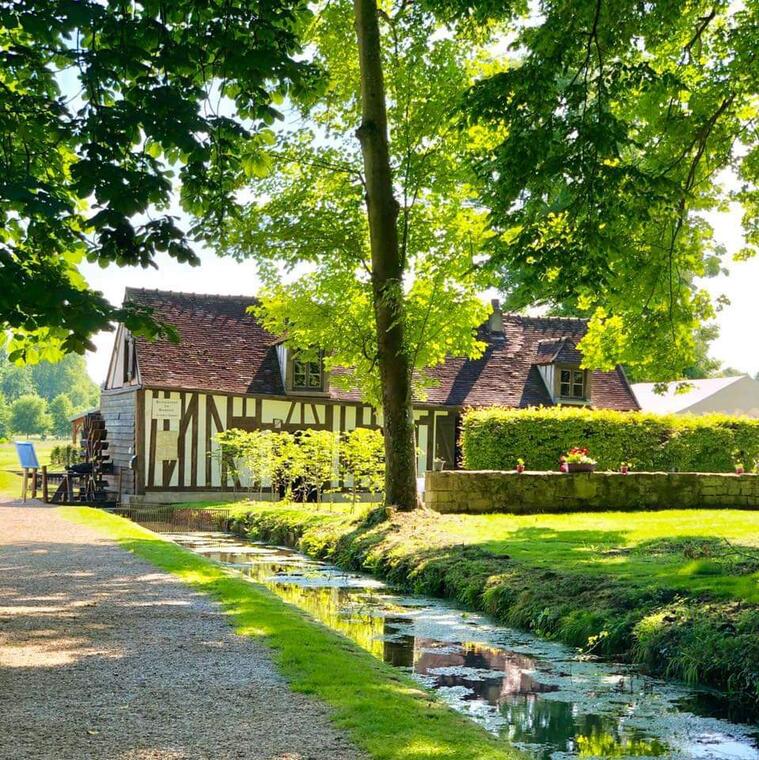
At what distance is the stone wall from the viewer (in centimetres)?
1858

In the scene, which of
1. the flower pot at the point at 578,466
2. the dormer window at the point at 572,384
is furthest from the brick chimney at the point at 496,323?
the flower pot at the point at 578,466

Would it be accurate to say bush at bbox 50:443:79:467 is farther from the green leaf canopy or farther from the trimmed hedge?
the green leaf canopy

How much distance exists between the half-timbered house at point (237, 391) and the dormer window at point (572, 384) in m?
0.03

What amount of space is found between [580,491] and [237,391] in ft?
35.2

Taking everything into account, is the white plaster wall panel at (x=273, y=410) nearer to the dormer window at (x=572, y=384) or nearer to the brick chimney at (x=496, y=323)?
the brick chimney at (x=496, y=323)

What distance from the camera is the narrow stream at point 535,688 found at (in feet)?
19.8

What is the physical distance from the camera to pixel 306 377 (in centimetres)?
2772

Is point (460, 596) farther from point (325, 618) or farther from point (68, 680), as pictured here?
point (68, 680)

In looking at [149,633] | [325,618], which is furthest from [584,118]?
[149,633]

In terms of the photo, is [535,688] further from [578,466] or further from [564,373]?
[564,373]

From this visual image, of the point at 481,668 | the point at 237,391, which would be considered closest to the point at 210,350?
the point at 237,391

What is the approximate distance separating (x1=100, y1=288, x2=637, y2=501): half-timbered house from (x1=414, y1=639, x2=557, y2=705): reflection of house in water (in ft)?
57.0

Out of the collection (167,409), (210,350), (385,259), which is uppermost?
(385,259)

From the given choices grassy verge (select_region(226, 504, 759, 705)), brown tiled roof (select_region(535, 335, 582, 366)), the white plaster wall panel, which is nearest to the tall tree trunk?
grassy verge (select_region(226, 504, 759, 705))
